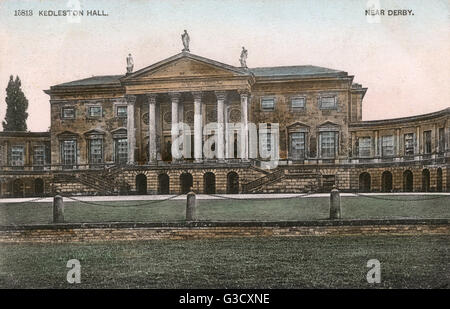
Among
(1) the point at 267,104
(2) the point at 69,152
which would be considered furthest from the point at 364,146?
(2) the point at 69,152

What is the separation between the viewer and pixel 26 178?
1770cm

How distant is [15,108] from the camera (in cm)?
1725

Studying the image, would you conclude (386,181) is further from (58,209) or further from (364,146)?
(58,209)

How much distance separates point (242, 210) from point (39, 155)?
7106 millimetres

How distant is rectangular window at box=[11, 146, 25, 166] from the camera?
56.5ft

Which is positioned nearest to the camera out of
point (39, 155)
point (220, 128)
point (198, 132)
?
point (39, 155)

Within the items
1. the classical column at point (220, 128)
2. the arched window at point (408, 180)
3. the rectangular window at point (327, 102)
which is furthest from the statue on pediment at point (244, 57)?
the arched window at point (408, 180)

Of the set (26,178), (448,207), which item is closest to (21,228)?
(26,178)

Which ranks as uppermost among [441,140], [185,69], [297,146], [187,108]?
[185,69]

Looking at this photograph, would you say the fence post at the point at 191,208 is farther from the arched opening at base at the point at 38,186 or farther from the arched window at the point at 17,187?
the arched window at the point at 17,187

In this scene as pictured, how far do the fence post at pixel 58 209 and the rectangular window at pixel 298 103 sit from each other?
341 inches

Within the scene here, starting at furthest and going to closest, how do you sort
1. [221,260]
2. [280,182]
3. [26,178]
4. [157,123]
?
[157,123]
[280,182]
[26,178]
[221,260]
